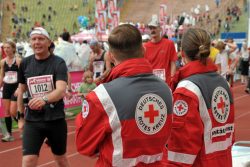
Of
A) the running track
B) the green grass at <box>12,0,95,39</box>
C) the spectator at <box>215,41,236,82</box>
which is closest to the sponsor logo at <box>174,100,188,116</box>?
the running track

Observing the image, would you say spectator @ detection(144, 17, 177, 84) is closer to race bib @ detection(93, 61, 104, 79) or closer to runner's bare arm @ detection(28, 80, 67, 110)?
runner's bare arm @ detection(28, 80, 67, 110)

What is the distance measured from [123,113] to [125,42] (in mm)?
391

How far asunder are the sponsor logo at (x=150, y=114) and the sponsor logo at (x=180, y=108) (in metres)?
0.36

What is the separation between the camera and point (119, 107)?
3139 mm

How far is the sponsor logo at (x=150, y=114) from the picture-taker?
126 inches

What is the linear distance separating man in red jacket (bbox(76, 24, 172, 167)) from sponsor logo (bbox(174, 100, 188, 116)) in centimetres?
39

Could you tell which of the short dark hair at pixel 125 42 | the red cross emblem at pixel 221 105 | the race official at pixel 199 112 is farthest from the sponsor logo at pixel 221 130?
the short dark hair at pixel 125 42

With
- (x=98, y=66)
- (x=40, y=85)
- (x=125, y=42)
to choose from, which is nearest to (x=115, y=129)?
(x=125, y=42)

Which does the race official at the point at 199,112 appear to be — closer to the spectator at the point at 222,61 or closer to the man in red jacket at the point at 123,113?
the man in red jacket at the point at 123,113

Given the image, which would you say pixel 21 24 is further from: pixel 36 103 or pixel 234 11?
pixel 36 103

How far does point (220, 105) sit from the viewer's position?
3824mm

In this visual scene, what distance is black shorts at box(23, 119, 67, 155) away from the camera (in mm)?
5785

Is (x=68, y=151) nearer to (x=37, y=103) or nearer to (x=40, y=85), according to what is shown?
(x=40, y=85)

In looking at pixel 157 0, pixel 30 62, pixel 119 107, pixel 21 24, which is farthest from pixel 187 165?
pixel 157 0
